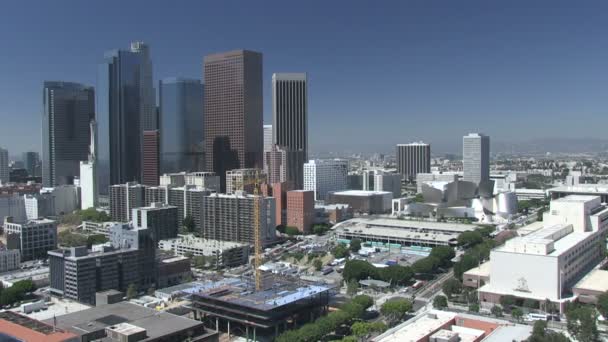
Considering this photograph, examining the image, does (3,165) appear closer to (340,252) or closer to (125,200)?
(125,200)

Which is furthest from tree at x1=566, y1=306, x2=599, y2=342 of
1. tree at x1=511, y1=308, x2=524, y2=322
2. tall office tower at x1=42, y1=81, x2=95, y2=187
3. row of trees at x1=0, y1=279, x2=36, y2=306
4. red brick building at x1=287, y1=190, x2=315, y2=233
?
tall office tower at x1=42, y1=81, x2=95, y2=187

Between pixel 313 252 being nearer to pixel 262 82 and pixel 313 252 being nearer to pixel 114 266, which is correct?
pixel 114 266

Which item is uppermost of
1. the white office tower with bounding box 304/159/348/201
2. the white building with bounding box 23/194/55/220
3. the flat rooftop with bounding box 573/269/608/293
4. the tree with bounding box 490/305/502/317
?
the white office tower with bounding box 304/159/348/201

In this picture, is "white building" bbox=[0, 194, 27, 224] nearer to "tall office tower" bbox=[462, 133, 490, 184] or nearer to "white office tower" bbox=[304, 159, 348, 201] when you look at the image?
"white office tower" bbox=[304, 159, 348, 201]

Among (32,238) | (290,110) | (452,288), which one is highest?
(290,110)

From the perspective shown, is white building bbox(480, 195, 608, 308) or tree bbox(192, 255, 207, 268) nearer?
white building bbox(480, 195, 608, 308)

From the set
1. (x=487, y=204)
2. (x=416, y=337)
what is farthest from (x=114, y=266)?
(x=487, y=204)

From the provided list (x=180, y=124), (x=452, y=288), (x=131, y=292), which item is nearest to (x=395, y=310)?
(x=452, y=288)
